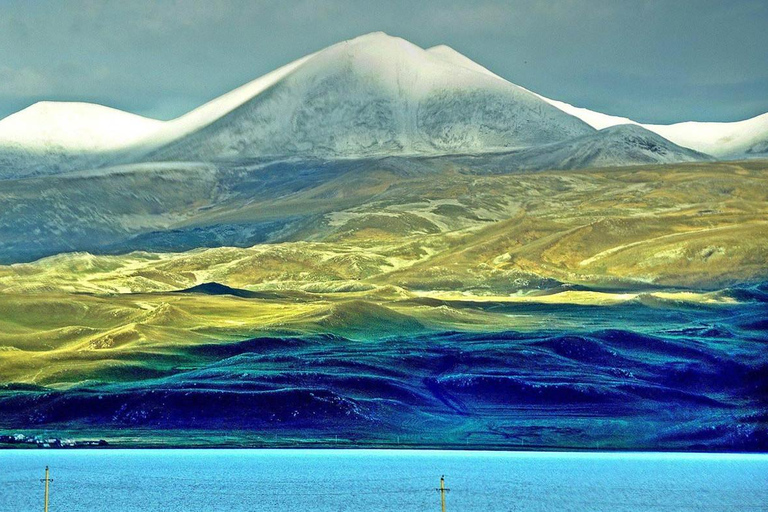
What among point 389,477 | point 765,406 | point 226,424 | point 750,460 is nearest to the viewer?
point 389,477

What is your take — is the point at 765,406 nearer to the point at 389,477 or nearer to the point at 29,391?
the point at 389,477

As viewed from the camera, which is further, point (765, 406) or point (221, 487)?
point (765, 406)

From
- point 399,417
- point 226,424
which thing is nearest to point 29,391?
point 226,424

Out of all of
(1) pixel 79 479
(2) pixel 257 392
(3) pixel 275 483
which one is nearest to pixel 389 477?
(3) pixel 275 483

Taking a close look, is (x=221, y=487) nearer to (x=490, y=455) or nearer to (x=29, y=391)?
(x=490, y=455)

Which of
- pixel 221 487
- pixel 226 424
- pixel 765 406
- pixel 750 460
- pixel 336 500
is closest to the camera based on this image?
pixel 336 500

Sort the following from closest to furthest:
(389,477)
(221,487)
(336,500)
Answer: (336,500), (221,487), (389,477)
